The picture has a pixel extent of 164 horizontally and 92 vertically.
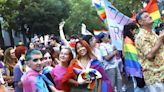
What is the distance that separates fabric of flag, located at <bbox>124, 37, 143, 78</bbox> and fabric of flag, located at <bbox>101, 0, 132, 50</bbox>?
1.64ft

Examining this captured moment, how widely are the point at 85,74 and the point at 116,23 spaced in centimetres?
126

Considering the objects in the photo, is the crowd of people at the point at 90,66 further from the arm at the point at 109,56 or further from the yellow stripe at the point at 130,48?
the arm at the point at 109,56

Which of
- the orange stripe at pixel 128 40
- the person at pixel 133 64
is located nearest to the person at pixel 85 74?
the person at pixel 133 64

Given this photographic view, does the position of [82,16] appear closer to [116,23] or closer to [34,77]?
[116,23]

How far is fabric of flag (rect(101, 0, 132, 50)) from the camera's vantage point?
8006 mm

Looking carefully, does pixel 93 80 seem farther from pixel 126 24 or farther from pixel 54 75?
pixel 126 24

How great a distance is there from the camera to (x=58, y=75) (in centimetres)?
743

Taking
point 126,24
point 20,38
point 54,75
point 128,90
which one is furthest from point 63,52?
point 20,38

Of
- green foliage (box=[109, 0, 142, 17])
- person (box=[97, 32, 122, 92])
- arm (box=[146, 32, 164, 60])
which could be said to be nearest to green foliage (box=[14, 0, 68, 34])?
green foliage (box=[109, 0, 142, 17])

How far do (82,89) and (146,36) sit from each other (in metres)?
1.41

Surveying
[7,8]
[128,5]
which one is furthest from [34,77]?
[128,5]

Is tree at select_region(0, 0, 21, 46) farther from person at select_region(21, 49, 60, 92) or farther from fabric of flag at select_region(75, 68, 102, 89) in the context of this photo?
person at select_region(21, 49, 60, 92)

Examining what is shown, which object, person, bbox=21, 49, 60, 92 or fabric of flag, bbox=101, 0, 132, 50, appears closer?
person, bbox=21, 49, 60, 92

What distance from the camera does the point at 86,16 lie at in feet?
217
